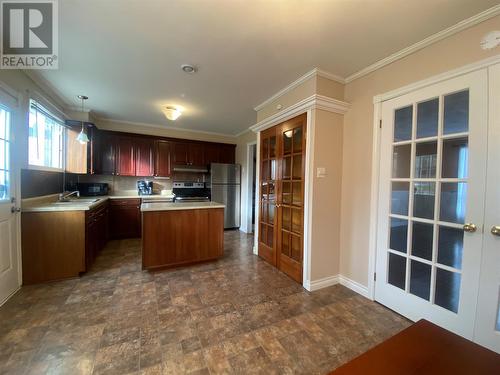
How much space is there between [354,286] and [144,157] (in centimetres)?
470

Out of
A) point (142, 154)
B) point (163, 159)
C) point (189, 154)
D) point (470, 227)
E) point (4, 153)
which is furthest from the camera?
point (189, 154)

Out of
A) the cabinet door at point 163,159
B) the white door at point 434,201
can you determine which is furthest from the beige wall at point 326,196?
the cabinet door at point 163,159

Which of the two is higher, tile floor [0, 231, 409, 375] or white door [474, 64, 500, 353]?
white door [474, 64, 500, 353]

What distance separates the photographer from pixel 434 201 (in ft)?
5.99

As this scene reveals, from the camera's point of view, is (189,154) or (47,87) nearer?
(47,87)

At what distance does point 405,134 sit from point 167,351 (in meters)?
2.81

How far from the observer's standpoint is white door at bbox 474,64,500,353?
1.51 metres

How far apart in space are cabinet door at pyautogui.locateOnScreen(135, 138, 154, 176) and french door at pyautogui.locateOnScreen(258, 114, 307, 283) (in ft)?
9.25

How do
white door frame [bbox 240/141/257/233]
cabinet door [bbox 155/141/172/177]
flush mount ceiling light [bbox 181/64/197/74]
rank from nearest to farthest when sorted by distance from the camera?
flush mount ceiling light [bbox 181/64/197/74] → cabinet door [bbox 155/141/172/177] → white door frame [bbox 240/141/257/233]

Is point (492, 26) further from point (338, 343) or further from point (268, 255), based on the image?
point (268, 255)

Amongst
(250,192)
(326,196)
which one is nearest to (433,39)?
(326,196)

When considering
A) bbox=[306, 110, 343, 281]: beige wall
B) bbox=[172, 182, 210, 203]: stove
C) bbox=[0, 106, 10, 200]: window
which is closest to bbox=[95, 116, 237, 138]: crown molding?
bbox=[172, 182, 210, 203]: stove

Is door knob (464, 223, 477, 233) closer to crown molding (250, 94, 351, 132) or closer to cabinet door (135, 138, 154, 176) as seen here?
crown molding (250, 94, 351, 132)

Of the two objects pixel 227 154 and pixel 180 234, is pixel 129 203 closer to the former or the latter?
pixel 180 234
